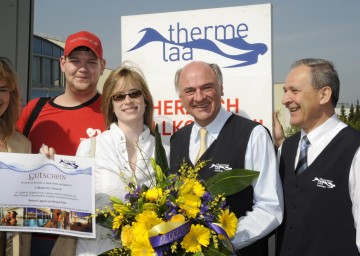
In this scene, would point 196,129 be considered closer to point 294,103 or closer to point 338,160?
point 294,103

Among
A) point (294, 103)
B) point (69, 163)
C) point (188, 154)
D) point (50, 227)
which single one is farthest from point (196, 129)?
point (50, 227)

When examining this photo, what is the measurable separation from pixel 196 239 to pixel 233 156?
0.76 metres

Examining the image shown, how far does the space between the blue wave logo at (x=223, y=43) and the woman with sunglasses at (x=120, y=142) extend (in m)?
1.12

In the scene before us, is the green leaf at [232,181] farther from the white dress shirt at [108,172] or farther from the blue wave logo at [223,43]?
the blue wave logo at [223,43]

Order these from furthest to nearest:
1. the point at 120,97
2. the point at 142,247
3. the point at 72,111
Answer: the point at 72,111 → the point at 120,97 → the point at 142,247

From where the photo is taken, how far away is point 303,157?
7.81ft

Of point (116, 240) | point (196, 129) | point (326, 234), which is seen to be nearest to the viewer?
point (116, 240)

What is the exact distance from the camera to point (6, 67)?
253cm

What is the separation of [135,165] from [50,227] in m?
0.53

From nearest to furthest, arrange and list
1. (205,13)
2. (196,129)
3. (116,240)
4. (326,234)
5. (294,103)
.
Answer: (116,240), (326,234), (294,103), (196,129), (205,13)

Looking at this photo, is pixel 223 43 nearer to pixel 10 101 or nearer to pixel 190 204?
pixel 10 101

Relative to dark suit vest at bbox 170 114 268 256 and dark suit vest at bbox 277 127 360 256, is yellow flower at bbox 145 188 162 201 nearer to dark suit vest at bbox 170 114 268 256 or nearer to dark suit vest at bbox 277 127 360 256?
dark suit vest at bbox 170 114 268 256

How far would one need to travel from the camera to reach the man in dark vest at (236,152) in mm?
2115

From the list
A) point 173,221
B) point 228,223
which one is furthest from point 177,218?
point 228,223
